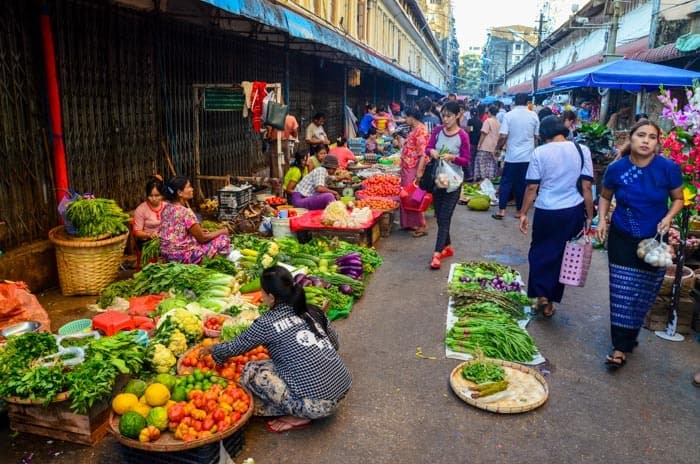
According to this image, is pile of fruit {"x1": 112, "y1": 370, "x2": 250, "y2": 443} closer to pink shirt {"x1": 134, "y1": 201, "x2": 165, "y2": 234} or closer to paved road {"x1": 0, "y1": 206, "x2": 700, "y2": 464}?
paved road {"x1": 0, "y1": 206, "x2": 700, "y2": 464}

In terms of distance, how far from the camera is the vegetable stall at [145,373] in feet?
10.7

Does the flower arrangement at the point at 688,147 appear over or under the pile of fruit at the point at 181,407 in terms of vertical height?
over

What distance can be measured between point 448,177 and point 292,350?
414cm

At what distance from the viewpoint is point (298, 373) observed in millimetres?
3693

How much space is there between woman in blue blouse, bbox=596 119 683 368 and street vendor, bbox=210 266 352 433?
258 centimetres

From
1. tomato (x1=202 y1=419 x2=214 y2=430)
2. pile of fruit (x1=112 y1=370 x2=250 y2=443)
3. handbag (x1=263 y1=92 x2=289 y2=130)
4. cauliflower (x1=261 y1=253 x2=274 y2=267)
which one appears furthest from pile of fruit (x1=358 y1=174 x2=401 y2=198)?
tomato (x1=202 y1=419 x2=214 y2=430)

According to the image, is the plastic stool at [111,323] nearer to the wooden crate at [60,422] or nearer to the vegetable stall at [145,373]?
the vegetable stall at [145,373]

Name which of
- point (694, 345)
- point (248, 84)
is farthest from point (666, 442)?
point (248, 84)

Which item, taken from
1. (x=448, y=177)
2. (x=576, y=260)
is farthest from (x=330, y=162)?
(x=576, y=260)

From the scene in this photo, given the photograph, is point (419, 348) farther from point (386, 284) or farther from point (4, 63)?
point (4, 63)

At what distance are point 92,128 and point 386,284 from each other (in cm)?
401

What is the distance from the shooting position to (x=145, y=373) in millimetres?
4098

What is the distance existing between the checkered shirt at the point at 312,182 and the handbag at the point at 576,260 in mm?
4649

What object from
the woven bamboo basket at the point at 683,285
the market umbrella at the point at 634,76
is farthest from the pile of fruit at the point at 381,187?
the woven bamboo basket at the point at 683,285
